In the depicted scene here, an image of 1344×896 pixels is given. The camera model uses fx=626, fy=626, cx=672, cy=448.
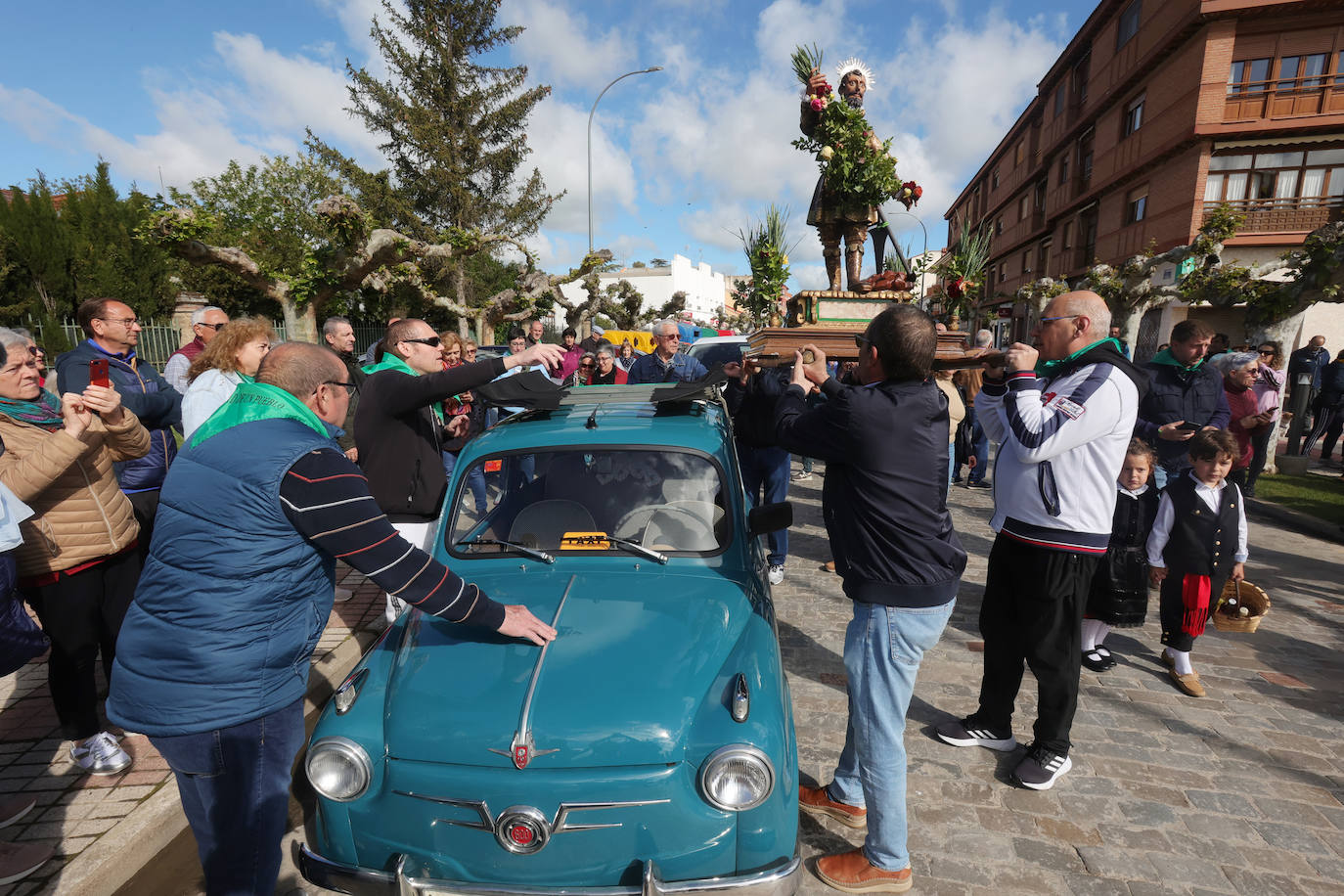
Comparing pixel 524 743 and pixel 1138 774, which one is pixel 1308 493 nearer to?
pixel 1138 774

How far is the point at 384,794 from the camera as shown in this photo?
198 centimetres

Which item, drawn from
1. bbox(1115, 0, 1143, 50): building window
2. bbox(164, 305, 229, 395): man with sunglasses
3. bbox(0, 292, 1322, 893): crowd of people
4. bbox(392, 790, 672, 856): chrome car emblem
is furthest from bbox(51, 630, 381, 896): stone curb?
bbox(1115, 0, 1143, 50): building window

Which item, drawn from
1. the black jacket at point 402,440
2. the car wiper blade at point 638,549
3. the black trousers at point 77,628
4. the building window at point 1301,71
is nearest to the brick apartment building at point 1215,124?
the building window at point 1301,71

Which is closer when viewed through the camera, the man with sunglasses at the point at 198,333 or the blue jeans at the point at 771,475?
the man with sunglasses at the point at 198,333

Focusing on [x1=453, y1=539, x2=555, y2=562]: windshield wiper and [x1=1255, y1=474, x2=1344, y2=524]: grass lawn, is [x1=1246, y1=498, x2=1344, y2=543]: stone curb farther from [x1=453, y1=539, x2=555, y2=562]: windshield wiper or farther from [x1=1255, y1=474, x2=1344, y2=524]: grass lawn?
[x1=453, y1=539, x2=555, y2=562]: windshield wiper

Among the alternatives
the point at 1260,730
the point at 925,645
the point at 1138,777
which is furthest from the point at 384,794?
the point at 1260,730

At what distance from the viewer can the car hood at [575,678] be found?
77.4 inches

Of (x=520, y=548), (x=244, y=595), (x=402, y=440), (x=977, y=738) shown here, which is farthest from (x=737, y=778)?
(x=402, y=440)

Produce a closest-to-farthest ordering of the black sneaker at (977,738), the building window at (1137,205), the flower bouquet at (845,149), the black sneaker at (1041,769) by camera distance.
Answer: the black sneaker at (1041,769), the black sneaker at (977,738), the flower bouquet at (845,149), the building window at (1137,205)

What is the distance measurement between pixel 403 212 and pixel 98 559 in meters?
27.7

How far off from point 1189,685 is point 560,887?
4135 mm

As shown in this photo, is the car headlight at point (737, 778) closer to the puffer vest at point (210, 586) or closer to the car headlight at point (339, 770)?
the car headlight at point (339, 770)

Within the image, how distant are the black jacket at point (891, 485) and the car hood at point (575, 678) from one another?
0.59 metres

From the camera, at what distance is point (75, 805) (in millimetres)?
2922
